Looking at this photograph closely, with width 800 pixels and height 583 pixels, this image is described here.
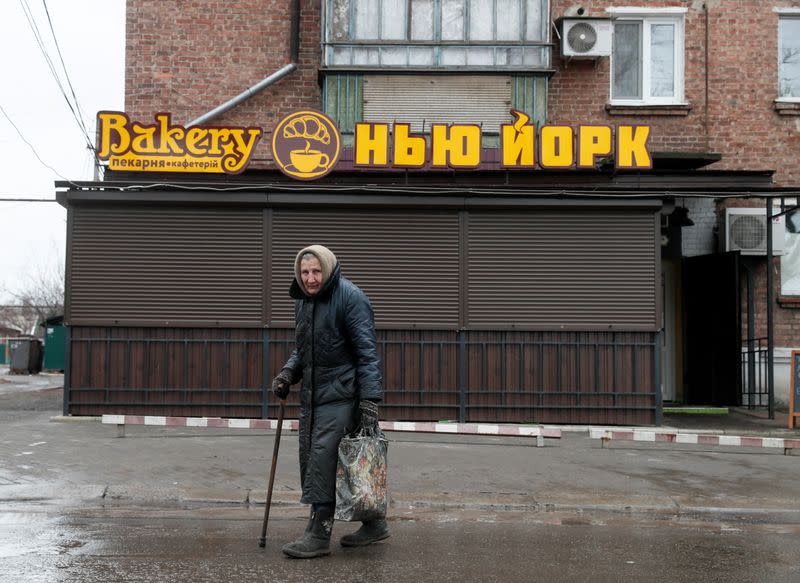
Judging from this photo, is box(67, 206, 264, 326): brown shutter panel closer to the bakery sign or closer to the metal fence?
the bakery sign

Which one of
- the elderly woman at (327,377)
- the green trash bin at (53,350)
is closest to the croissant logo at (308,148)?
the elderly woman at (327,377)

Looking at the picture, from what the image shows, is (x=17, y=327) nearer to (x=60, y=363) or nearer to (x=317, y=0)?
(x=60, y=363)

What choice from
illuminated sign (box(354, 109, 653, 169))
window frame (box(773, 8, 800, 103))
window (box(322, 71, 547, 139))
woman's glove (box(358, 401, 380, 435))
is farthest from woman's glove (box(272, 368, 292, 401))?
window frame (box(773, 8, 800, 103))

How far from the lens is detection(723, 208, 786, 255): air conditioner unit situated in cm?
1517

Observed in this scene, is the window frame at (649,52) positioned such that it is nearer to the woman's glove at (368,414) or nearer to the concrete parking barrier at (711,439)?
the concrete parking barrier at (711,439)

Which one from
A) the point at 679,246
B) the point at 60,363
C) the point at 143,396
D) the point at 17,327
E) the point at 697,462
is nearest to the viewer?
the point at 697,462

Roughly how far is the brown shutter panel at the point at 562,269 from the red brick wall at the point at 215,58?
562 cm

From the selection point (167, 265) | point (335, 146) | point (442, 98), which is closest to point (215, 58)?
point (442, 98)

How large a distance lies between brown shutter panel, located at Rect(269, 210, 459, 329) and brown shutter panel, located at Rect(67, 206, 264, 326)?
39cm

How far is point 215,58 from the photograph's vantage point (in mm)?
16547

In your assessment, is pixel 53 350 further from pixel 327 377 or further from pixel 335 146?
pixel 327 377

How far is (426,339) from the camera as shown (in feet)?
40.8

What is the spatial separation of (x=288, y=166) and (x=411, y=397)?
3604mm

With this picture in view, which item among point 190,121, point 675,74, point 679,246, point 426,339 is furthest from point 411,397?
point 675,74
